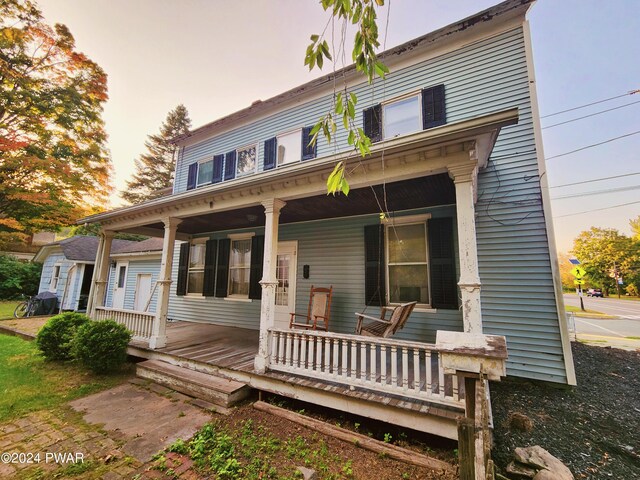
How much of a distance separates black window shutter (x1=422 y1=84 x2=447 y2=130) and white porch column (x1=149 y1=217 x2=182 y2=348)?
17.9ft

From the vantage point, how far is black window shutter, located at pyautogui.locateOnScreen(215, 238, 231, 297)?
713 centimetres

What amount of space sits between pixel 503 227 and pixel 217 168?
24.4ft

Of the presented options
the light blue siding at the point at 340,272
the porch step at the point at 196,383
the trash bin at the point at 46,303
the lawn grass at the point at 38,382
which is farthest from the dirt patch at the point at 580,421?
the trash bin at the point at 46,303

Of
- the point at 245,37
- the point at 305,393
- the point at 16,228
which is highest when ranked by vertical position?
the point at 245,37

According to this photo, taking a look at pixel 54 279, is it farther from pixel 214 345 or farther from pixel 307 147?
pixel 307 147

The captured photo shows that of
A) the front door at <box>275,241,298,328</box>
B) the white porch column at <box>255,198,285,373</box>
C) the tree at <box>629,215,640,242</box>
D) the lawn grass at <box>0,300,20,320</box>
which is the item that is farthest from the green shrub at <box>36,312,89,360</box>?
the tree at <box>629,215,640,242</box>

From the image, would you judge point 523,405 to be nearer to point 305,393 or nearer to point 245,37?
point 305,393

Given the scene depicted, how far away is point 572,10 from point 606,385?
292 inches

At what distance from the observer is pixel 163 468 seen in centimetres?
235

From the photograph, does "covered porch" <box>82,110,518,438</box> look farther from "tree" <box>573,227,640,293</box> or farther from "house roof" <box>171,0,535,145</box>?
"tree" <box>573,227,640,293</box>

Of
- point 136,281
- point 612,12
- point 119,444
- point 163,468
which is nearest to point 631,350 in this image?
point 612,12

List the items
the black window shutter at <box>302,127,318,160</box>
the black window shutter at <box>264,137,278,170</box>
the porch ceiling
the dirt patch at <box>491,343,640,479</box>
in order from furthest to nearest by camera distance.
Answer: the black window shutter at <box>264,137,278,170</box>, the black window shutter at <box>302,127,318,160</box>, the porch ceiling, the dirt patch at <box>491,343,640,479</box>

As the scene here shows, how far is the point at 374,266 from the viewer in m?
5.19

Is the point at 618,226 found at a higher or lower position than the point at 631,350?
higher
